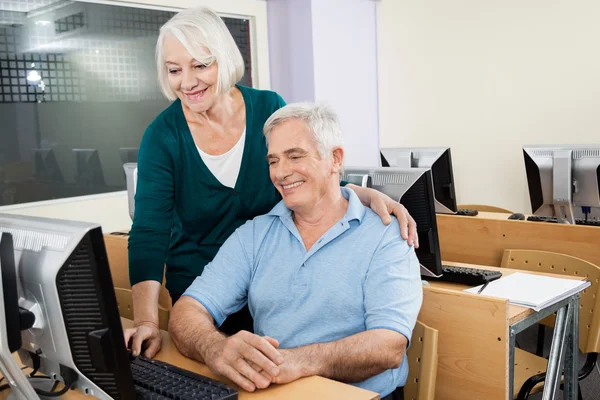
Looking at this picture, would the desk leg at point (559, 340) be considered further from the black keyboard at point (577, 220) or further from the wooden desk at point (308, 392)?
the black keyboard at point (577, 220)

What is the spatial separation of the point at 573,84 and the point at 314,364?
4.32m

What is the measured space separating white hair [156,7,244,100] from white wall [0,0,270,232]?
283 cm

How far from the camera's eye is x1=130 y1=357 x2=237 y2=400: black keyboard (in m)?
1.19

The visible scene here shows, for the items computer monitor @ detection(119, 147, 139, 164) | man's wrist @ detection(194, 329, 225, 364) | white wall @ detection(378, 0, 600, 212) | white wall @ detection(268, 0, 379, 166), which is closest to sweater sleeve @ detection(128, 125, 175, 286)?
man's wrist @ detection(194, 329, 225, 364)

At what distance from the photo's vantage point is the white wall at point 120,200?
13.9 ft

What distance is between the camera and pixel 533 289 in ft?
6.80

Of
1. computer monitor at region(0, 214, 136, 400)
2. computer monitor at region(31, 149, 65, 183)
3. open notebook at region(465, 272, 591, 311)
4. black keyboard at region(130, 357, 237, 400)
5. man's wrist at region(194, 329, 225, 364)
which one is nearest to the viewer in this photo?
computer monitor at region(0, 214, 136, 400)

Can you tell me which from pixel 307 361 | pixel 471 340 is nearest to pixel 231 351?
pixel 307 361

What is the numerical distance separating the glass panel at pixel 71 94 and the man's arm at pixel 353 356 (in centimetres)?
332

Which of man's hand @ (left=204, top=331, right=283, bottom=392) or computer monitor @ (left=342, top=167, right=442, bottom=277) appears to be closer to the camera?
man's hand @ (left=204, top=331, right=283, bottom=392)

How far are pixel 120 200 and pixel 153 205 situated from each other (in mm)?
3087

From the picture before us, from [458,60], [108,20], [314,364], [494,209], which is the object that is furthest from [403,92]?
[314,364]

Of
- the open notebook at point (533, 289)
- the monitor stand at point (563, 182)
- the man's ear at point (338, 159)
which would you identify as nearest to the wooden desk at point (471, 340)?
the open notebook at point (533, 289)

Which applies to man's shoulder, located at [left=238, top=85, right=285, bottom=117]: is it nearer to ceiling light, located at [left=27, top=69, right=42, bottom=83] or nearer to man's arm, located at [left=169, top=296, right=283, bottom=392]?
man's arm, located at [left=169, top=296, right=283, bottom=392]
